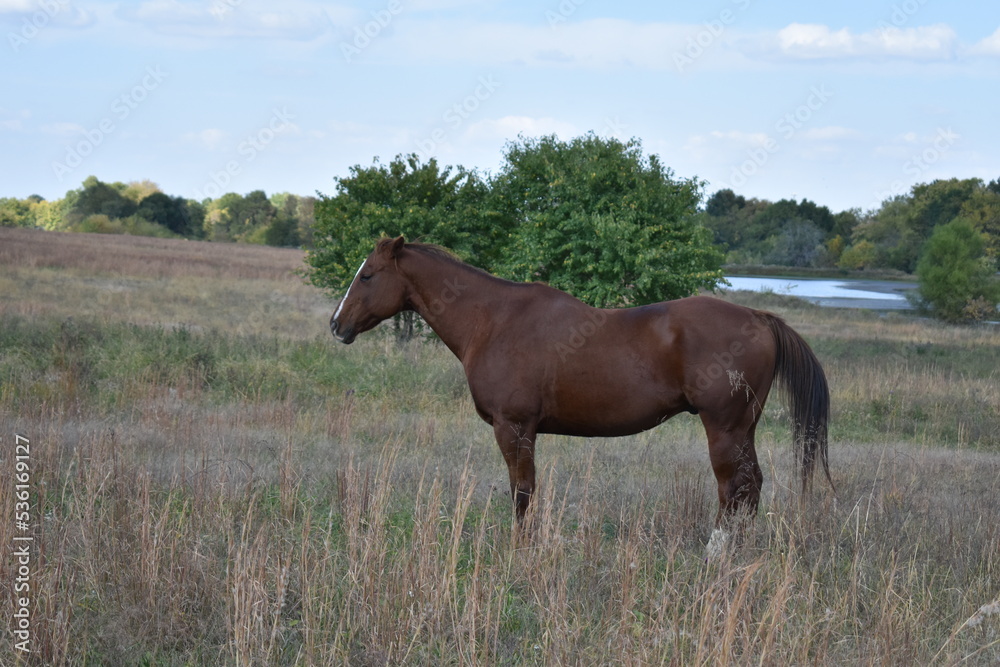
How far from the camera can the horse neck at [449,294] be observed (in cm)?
596

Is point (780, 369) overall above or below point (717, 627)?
above

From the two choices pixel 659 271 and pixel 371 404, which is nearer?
pixel 371 404

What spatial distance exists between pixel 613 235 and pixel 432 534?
8.91 metres

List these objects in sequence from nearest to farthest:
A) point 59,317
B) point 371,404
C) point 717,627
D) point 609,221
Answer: point 717,627 < point 371,404 < point 609,221 < point 59,317

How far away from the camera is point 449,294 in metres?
6.02

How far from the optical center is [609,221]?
12.5 metres

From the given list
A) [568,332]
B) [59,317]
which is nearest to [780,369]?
[568,332]

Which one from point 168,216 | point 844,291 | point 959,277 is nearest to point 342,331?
point 959,277

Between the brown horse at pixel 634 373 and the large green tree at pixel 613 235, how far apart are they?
6652 millimetres

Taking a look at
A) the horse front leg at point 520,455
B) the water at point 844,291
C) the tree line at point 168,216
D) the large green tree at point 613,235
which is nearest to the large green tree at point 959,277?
the water at point 844,291

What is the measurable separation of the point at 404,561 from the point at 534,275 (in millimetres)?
9674

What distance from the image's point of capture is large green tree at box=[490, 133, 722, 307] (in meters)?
12.6

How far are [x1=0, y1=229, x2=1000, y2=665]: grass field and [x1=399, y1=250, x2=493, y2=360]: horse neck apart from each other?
1.07m

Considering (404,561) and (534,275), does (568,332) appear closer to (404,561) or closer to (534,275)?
(404,561)
